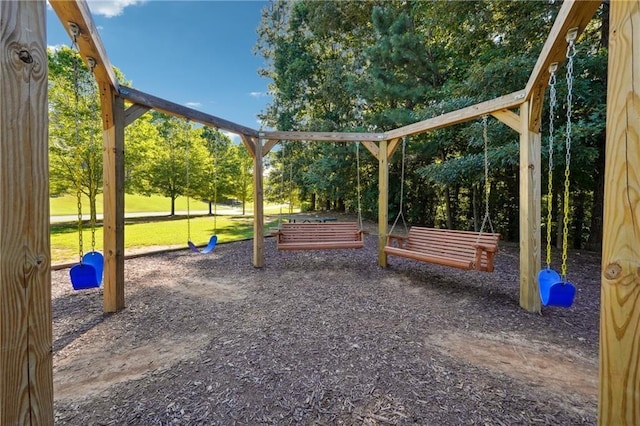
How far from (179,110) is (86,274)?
7.52ft

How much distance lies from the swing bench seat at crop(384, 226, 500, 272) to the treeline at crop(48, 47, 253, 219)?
354cm

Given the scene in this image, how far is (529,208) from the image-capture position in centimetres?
320

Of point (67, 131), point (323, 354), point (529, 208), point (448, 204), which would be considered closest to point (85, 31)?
point (323, 354)

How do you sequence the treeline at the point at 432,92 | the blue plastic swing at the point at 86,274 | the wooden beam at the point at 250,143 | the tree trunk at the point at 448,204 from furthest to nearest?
the tree trunk at the point at 448,204, the treeline at the point at 432,92, the wooden beam at the point at 250,143, the blue plastic swing at the point at 86,274

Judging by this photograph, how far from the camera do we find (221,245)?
7.35 m

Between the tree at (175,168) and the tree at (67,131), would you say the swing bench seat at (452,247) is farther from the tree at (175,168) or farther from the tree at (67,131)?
the tree at (175,168)

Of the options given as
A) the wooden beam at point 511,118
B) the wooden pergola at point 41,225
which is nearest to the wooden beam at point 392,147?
the wooden beam at point 511,118

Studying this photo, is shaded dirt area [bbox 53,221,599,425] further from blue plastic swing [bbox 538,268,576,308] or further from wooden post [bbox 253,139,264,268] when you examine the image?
wooden post [bbox 253,139,264,268]

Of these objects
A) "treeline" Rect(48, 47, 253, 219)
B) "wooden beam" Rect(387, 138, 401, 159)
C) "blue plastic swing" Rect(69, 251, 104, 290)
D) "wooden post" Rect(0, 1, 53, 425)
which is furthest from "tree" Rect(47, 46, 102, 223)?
"wooden post" Rect(0, 1, 53, 425)

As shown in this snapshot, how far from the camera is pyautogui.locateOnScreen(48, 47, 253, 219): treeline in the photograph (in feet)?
27.9

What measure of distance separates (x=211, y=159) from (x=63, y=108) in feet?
25.8

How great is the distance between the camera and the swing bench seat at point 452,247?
11.4ft

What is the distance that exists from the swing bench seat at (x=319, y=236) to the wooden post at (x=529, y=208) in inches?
93.5

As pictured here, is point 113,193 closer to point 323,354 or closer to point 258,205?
point 258,205
